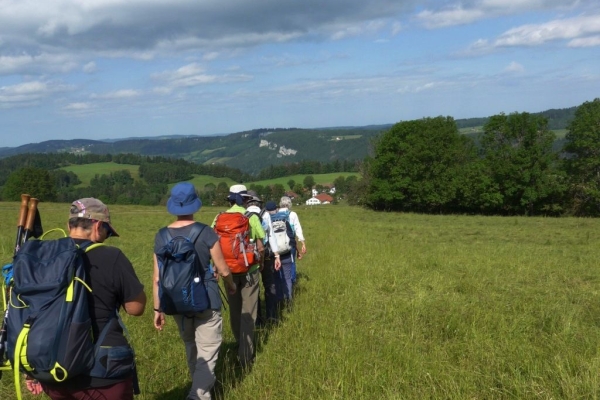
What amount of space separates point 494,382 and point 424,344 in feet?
4.19

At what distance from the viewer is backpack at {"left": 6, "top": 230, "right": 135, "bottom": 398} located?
104 inches

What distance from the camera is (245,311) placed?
5.61 m

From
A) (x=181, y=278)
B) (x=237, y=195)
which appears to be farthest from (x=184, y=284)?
(x=237, y=195)

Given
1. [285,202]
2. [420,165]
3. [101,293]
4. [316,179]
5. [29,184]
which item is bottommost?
[316,179]

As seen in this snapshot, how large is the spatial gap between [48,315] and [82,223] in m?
0.70

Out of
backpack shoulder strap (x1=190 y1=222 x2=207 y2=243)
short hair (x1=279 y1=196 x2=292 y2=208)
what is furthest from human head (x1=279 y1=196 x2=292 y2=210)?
backpack shoulder strap (x1=190 y1=222 x2=207 y2=243)

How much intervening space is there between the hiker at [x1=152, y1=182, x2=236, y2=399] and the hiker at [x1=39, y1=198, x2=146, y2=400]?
38.6 inches

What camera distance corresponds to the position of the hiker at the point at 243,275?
5383 mm

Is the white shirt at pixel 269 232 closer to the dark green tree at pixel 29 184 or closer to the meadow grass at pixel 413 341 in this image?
the meadow grass at pixel 413 341

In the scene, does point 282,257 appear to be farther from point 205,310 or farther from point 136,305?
point 136,305

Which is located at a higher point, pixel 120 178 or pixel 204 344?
pixel 204 344

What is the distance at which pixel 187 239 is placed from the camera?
4.06 metres

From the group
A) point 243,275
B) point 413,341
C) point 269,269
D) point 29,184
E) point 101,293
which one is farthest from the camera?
point 29,184

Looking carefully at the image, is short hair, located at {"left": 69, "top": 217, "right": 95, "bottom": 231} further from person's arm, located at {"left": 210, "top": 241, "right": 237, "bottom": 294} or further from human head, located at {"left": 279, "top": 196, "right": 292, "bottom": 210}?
human head, located at {"left": 279, "top": 196, "right": 292, "bottom": 210}
